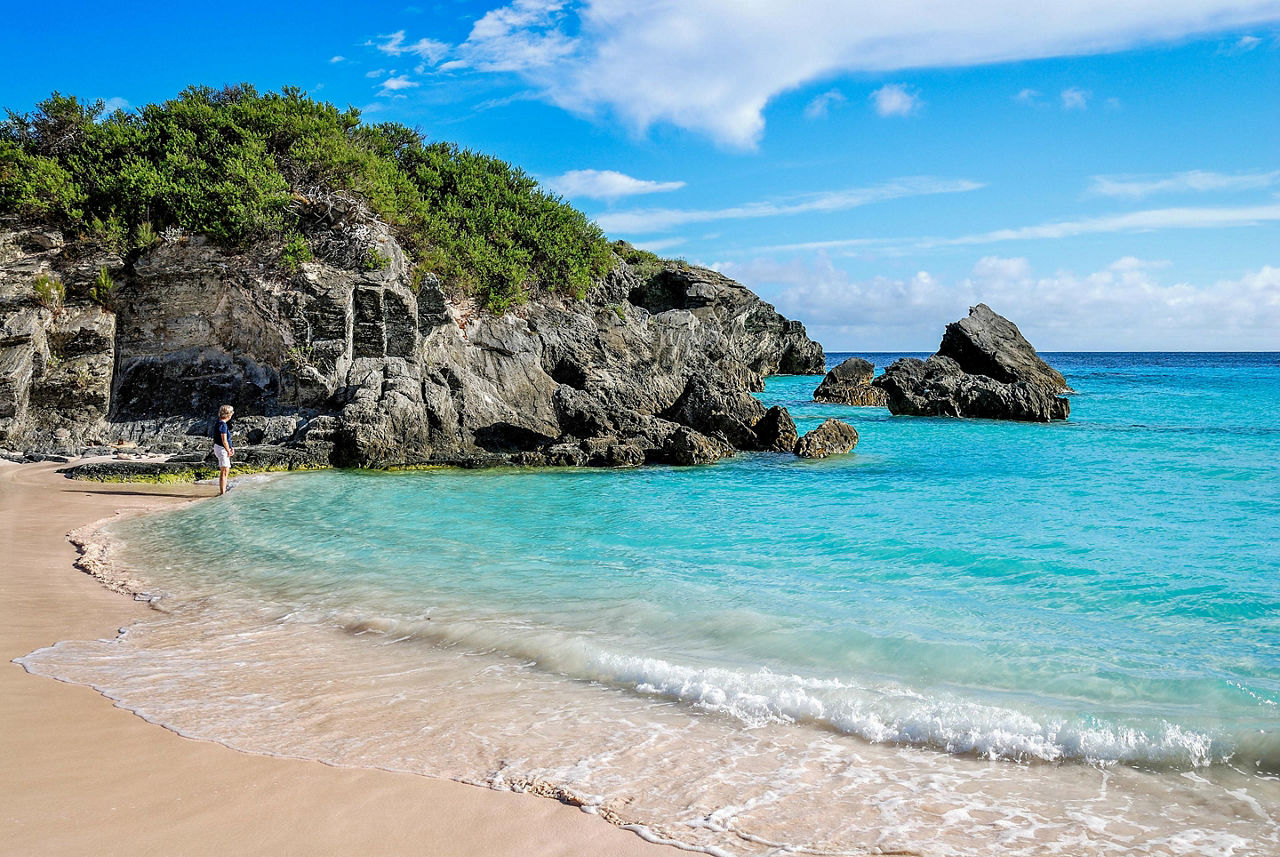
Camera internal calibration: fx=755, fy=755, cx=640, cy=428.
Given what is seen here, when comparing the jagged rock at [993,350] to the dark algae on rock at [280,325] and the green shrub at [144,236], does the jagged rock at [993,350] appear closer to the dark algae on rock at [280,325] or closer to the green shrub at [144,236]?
the dark algae on rock at [280,325]

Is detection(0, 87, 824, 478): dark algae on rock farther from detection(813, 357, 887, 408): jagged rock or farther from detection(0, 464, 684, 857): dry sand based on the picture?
detection(813, 357, 887, 408): jagged rock

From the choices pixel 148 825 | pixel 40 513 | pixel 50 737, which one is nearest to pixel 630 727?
pixel 148 825

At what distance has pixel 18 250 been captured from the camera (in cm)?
1891

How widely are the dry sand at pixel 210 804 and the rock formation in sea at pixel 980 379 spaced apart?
29171 mm

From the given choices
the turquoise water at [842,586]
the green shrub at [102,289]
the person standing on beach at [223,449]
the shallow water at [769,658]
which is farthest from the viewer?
the green shrub at [102,289]

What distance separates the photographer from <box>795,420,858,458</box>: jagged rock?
19.8 meters

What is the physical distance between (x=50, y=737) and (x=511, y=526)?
7.47 meters

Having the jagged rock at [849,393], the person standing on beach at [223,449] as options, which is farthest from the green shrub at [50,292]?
the jagged rock at [849,393]

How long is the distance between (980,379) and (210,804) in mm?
32233

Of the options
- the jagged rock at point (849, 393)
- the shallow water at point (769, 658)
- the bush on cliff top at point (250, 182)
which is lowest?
the shallow water at point (769, 658)

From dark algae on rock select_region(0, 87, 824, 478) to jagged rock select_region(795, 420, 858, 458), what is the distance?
102 centimetres

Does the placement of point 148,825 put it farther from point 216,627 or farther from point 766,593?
point 766,593

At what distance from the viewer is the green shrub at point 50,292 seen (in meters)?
18.3

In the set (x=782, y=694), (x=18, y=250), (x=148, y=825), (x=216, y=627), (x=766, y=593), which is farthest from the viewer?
(x=18, y=250)
